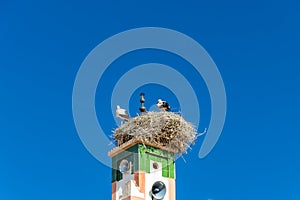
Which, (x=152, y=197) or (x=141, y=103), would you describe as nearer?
(x=152, y=197)

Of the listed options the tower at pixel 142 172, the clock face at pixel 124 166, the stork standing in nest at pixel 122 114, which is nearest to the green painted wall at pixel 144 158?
the tower at pixel 142 172

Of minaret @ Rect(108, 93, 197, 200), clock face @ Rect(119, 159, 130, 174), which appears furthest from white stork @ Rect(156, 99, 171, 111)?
clock face @ Rect(119, 159, 130, 174)

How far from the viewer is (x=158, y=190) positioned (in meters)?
25.8

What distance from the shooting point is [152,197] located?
25359 millimetres

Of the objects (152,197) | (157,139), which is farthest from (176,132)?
(152,197)

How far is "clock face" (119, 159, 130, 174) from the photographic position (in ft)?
85.5

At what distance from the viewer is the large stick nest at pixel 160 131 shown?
2588 cm

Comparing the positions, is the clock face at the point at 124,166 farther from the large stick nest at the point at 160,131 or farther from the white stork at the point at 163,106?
the white stork at the point at 163,106

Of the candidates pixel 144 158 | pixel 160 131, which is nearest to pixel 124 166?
pixel 144 158

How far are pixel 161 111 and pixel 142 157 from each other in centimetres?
184

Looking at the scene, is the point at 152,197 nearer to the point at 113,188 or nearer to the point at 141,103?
the point at 113,188

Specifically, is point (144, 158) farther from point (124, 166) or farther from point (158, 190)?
point (158, 190)

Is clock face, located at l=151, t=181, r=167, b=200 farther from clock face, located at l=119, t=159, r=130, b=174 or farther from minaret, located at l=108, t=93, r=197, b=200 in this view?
clock face, located at l=119, t=159, r=130, b=174

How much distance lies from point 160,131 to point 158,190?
6.25 feet
